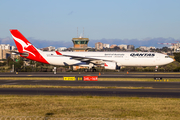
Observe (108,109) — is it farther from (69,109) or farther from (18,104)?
(18,104)

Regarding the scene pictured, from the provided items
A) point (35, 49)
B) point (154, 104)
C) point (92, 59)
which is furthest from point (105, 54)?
point (154, 104)

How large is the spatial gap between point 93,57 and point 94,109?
130 feet

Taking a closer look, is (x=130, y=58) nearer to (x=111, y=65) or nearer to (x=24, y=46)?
(x=111, y=65)

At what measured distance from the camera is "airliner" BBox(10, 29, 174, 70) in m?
52.2

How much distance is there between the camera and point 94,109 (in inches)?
594

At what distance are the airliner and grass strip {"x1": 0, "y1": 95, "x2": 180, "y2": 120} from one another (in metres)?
33.8

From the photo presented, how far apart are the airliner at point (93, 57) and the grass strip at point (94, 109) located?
33788mm

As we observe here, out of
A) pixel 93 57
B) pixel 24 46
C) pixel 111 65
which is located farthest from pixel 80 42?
pixel 111 65

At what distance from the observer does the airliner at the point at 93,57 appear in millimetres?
52188

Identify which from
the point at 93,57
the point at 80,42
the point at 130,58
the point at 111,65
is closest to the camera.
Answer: the point at 111,65

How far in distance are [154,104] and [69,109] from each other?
6405 mm

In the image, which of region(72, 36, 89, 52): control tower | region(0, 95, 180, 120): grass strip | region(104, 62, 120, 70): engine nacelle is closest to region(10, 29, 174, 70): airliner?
region(104, 62, 120, 70): engine nacelle

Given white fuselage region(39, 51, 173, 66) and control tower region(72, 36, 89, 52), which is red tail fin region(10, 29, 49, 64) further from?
control tower region(72, 36, 89, 52)

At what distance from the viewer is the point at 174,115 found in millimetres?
13617
